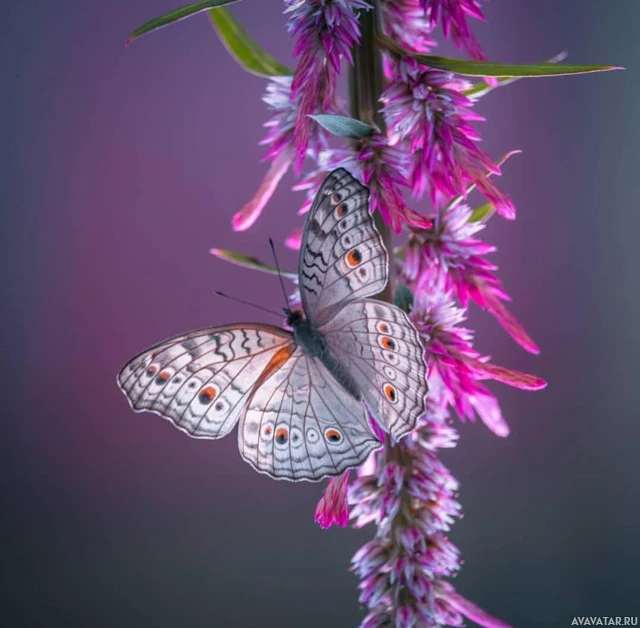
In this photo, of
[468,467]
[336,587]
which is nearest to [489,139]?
[468,467]

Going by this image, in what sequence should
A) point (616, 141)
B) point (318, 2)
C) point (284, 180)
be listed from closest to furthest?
point (318, 2)
point (284, 180)
point (616, 141)

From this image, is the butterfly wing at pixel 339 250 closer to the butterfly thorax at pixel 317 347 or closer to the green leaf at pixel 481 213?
the butterfly thorax at pixel 317 347

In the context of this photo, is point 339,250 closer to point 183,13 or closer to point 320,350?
point 320,350

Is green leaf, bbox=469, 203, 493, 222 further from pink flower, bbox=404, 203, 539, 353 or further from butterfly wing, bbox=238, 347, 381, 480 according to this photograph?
butterfly wing, bbox=238, 347, 381, 480

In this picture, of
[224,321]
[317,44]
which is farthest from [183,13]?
[224,321]

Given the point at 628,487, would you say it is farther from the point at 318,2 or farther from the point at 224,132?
the point at 318,2

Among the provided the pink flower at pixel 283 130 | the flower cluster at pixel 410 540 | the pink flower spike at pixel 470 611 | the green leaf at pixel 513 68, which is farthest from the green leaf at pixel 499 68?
the pink flower spike at pixel 470 611
